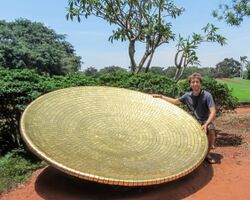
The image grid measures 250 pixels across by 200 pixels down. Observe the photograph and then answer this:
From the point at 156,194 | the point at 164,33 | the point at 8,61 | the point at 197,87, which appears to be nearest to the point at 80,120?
the point at 156,194

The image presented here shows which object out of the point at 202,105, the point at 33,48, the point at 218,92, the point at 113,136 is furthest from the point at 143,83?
the point at 33,48

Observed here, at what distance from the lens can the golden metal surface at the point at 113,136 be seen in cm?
367

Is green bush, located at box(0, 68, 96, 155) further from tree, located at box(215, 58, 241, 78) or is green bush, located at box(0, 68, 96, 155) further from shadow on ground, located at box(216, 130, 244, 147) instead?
tree, located at box(215, 58, 241, 78)

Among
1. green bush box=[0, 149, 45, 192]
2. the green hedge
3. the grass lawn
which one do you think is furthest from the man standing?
the grass lawn

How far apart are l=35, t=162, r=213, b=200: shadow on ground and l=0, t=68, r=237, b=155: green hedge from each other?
136 cm

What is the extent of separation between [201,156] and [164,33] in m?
4.93

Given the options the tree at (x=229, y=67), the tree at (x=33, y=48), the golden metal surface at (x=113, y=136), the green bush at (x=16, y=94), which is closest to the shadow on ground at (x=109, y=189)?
the golden metal surface at (x=113, y=136)

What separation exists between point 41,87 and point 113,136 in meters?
1.72

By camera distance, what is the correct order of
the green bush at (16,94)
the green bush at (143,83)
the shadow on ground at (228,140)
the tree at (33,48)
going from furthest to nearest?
1. the tree at (33,48)
2. the green bush at (143,83)
3. the shadow on ground at (228,140)
4. the green bush at (16,94)

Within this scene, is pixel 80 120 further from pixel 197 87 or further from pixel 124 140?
pixel 197 87

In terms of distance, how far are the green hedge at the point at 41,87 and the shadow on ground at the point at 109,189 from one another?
1364 millimetres

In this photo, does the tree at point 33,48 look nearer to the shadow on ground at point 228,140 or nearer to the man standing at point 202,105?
the shadow on ground at point 228,140

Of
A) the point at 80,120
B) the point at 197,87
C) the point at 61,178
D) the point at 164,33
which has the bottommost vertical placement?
the point at 61,178

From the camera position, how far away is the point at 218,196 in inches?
153
